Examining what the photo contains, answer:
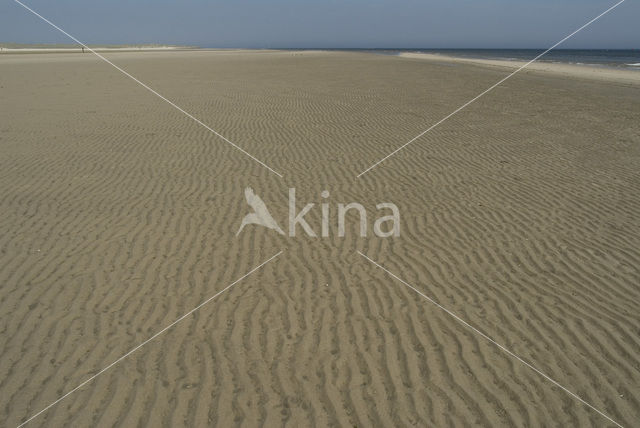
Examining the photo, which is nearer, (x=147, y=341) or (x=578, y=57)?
(x=147, y=341)

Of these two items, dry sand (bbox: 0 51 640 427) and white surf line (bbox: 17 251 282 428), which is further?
dry sand (bbox: 0 51 640 427)

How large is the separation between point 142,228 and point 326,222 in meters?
2.89

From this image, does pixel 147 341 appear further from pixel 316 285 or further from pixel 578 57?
pixel 578 57

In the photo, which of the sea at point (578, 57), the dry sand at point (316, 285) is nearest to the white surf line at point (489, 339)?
the dry sand at point (316, 285)

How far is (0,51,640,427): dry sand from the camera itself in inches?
157

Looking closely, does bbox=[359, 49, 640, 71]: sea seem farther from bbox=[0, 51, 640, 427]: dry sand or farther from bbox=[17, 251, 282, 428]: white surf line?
bbox=[17, 251, 282, 428]: white surf line

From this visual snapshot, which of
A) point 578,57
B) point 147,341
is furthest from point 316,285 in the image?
point 578,57

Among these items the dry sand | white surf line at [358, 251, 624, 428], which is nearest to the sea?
the dry sand

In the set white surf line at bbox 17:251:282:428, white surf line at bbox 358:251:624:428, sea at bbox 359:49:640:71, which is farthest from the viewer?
sea at bbox 359:49:640:71

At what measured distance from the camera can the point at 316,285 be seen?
5.65 metres

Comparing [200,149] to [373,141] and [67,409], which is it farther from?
[67,409]

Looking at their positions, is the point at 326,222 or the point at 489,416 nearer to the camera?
the point at 489,416

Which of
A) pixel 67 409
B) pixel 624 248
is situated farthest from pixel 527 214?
pixel 67 409

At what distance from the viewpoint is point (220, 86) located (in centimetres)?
2441
